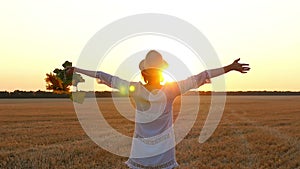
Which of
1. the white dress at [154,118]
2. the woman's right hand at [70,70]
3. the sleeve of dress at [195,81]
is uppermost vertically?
the woman's right hand at [70,70]

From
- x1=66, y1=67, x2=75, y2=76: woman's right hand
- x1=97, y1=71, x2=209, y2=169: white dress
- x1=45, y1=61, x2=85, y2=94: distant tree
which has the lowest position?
x1=97, y1=71, x2=209, y2=169: white dress

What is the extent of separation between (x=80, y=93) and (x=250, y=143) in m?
51.6

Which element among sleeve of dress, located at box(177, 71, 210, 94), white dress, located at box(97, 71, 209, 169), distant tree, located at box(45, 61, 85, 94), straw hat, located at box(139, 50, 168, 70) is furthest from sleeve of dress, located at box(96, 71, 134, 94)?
distant tree, located at box(45, 61, 85, 94)

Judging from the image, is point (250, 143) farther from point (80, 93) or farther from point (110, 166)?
point (80, 93)

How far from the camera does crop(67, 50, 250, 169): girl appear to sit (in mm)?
4141

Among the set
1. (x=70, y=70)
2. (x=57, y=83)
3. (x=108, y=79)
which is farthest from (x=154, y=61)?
(x=57, y=83)

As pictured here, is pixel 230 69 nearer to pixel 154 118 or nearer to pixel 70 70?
pixel 154 118

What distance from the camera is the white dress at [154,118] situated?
4.20 meters

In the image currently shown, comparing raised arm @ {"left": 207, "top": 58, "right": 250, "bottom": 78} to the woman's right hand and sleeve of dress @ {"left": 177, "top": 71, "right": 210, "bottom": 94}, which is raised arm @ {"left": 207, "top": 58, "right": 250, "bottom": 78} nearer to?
sleeve of dress @ {"left": 177, "top": 71, "right": 210, "bottom": 94}

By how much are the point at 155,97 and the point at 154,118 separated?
21 cm

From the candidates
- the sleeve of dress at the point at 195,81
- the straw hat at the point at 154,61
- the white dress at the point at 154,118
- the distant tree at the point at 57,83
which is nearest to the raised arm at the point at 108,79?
the white dress at the point at 154,118

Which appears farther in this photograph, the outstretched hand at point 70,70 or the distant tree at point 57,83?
the distant tree at point 57,83

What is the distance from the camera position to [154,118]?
428 cm

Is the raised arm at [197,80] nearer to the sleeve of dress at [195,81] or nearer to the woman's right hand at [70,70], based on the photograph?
the sleeve of dress at [195,81]
